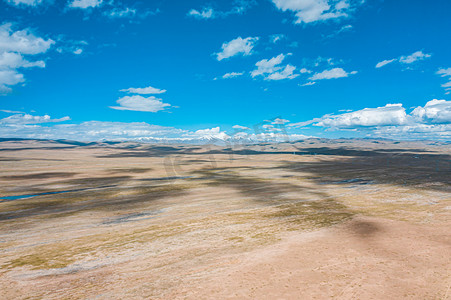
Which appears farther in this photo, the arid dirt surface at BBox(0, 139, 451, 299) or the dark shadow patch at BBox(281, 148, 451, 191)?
the dark shadow patch at BBox(281, 148, 451, 191)

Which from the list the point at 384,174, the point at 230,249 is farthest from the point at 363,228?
the point at 384,174

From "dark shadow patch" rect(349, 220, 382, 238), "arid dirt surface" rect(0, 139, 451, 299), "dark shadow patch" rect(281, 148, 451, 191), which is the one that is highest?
"arid dirt surface" rect(0, 139, 451, 299)

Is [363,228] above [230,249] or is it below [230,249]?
below

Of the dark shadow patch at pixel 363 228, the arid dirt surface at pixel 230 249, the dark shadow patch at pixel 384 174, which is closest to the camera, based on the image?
the arid dirt surface at pixel 230 249

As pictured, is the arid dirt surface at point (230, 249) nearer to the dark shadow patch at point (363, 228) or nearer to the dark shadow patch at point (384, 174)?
the dark shadow patch at point (363, 228)

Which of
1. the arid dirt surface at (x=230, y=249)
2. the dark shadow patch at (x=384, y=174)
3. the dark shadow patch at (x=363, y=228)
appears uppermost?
the arid dirt surface at (x=230, y=249)

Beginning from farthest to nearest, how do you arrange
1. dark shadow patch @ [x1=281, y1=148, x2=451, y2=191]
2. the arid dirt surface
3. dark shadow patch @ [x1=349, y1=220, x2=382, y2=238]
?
dark shadow patch @ [x1=281, y1=148, x2=451, y2=191]
dark shadow patch @ [x1=349, y1=220, x2=382, y2=238]
the arid dirt surface

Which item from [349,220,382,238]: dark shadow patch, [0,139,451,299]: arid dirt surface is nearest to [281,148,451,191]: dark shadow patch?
[0,139,451,299]: arid dirt surface

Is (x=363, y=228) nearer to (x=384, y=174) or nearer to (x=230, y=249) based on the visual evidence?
(x=230, y=249)

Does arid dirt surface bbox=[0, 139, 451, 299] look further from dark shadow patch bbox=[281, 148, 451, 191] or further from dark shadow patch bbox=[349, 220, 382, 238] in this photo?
dark shadow patch bbox=[281, 148, 451, 191]

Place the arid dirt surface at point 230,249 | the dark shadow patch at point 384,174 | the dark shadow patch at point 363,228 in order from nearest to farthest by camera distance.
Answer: the arid dirt surface at point 230,249 < the dark shadow patch at point 363,228 < the dark shadow patch at point 384,174

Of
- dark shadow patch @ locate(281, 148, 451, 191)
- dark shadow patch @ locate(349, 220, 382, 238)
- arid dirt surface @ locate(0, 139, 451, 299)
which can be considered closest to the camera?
arid dirt surface @ locate(0, 139, 451, 299)

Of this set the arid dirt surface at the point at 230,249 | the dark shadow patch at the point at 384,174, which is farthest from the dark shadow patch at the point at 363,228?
the dark shadow patch at the point at 384,174
